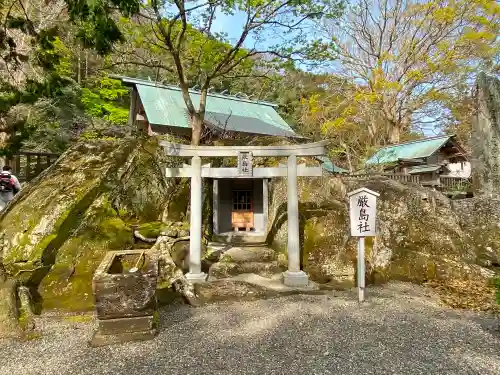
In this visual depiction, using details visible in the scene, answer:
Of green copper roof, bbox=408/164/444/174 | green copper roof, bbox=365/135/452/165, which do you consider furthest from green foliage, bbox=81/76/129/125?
green copper roof, bbox=408/164/444/174

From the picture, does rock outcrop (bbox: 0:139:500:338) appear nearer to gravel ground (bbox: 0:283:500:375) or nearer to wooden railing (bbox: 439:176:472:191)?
gravel ground (bbox: 0:283:500:375)

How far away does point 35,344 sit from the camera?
3.75 meters

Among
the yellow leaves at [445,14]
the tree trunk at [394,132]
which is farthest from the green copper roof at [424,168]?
the yellow leaves at [445,14]

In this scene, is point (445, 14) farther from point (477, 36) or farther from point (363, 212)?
point (363, 212)

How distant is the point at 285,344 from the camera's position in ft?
11.9

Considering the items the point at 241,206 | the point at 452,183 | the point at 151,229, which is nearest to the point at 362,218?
the point at 241,206

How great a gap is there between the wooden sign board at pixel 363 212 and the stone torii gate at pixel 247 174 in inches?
40.0

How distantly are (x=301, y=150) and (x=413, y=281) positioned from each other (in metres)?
3.71

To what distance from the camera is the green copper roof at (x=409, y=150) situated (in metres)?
16.1

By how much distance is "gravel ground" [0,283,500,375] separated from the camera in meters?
3.17

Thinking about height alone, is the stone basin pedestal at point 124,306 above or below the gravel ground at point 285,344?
above

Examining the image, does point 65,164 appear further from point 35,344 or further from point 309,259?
point 309,259

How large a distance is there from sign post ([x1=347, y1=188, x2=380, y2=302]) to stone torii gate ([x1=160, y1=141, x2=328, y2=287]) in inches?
40.5

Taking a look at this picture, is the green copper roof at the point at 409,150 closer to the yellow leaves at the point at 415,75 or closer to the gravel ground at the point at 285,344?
the yellow leaves at the point at 415,75
